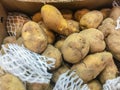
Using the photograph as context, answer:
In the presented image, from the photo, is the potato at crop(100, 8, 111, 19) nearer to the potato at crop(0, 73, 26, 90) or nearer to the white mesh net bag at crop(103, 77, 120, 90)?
the white mesh net bag at crop(103, 77, 120, 90)

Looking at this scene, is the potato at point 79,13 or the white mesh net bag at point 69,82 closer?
the white mesh net bag at point 69,82

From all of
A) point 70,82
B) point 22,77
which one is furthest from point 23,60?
point 70,82

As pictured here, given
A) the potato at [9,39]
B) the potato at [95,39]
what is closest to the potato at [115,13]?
the potato at [95,39]

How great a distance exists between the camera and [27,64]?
93cm

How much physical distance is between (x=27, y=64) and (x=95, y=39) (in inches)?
10.9

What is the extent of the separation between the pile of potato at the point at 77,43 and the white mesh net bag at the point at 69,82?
0.02 meters

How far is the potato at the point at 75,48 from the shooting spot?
96cm

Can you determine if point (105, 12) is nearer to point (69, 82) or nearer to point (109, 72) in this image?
point (109, 72)

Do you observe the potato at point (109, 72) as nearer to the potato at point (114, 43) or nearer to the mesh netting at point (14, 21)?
the potato at point (114, 43)

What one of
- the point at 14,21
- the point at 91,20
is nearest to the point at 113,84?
the point at 91,20

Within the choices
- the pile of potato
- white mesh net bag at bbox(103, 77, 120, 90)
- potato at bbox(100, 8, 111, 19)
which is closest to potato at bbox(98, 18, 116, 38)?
the pile of potato

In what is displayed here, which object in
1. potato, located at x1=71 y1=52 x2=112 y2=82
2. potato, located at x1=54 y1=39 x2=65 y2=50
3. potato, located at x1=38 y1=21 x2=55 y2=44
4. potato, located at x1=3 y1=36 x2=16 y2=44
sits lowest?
potato, located at x1=71 y1=52 x2=112 y2=82

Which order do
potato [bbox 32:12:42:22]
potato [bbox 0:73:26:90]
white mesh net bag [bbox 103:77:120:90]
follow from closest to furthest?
potato [bbox 0:73:26:90], white mesh net bag [bbox 103:77:120:90], potato [bbox 32:12:42:22]

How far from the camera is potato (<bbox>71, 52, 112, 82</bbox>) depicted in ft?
3.21
